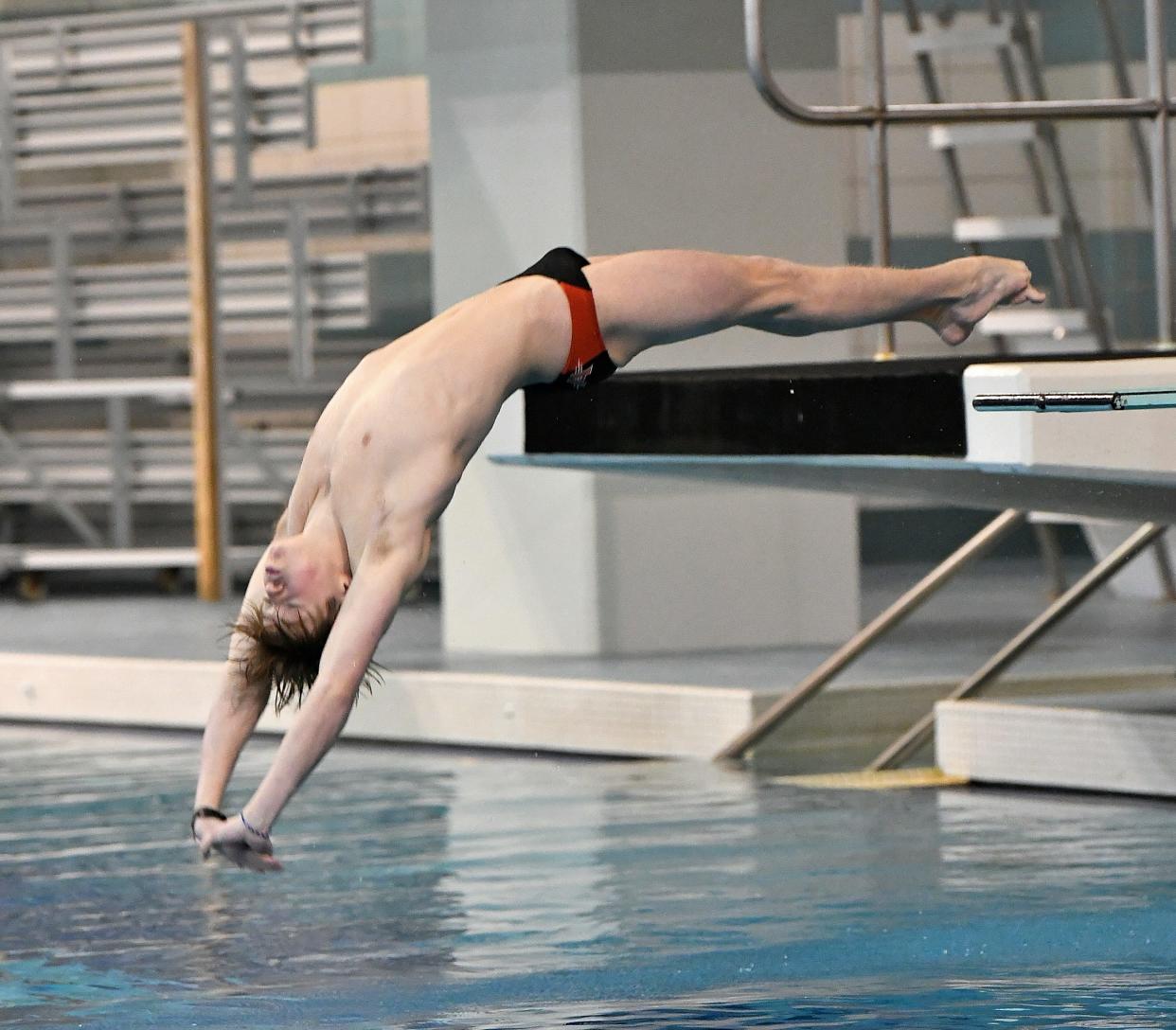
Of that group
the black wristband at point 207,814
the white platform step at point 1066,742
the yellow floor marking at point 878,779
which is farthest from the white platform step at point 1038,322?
the black wristband at point 207,814

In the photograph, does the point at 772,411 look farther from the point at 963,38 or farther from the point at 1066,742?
the point at 963,38

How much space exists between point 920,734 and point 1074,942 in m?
2.27

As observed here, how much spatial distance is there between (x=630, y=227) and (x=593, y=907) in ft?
12.2

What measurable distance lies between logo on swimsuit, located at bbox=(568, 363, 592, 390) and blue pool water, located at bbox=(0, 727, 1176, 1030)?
1033mm

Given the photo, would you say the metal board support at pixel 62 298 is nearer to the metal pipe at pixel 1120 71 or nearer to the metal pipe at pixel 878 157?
the metal pipe at pixel 1120 71

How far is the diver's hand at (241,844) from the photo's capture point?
3.71 meters

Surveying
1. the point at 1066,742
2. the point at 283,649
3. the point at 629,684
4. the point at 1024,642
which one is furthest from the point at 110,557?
the point at 283,649

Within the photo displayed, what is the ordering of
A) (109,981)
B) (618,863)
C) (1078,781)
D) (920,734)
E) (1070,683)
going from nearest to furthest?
1. (109,981)
2. (618,863)
3. (1078,781)
4. (920,734)
5. (1070,683)

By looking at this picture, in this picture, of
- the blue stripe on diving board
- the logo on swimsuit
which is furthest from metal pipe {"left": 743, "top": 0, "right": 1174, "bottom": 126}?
the logo on swimsuit

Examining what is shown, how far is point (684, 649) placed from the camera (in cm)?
834

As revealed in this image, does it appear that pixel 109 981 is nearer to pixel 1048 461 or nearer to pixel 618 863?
pixel 618 863

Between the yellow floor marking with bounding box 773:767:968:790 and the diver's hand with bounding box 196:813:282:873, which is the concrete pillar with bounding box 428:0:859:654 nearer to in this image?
the yellow floor marking with bounding box 773:767:968:790

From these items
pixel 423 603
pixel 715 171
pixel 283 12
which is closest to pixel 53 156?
pixel 283 12

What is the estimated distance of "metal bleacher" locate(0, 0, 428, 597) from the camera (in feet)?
38.3
